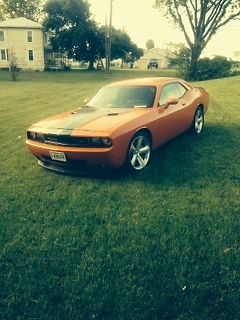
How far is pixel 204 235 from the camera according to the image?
354 cm

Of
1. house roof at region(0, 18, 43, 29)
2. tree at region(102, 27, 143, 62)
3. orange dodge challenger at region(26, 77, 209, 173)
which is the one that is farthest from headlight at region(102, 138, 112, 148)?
tree at region(102, 27, 143, 62)

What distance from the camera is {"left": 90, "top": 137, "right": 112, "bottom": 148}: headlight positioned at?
15.8 ft

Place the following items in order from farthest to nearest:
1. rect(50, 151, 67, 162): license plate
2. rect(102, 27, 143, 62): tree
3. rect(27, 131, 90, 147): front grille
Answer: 1. rect(102, 27, 143, 62): tree
2. rect(50, 151, 67, 162): license plate
3. rect(27, 131, 90, 147): front grille

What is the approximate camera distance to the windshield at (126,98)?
6066mm

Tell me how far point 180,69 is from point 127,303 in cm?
3479

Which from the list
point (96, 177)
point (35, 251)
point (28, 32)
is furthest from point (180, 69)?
point (35, 251)

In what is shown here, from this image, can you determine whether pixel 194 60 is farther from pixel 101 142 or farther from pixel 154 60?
pixel 154 60

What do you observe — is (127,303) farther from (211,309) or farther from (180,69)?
(180,69)

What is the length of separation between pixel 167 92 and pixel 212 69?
30.6 metres

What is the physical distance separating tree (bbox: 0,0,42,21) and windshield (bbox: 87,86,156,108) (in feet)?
265

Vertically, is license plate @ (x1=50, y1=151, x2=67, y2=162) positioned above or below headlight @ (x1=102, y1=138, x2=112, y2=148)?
below

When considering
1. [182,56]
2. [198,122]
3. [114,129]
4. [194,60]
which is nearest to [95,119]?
[114,129]

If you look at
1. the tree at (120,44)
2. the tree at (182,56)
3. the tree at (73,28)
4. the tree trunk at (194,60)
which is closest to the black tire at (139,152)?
the tree trunk at (194,60)

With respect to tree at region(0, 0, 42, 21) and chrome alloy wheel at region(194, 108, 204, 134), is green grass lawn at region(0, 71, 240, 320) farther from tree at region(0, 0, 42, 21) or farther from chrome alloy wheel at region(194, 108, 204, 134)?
tree at region(0, 0, 42, 21)
